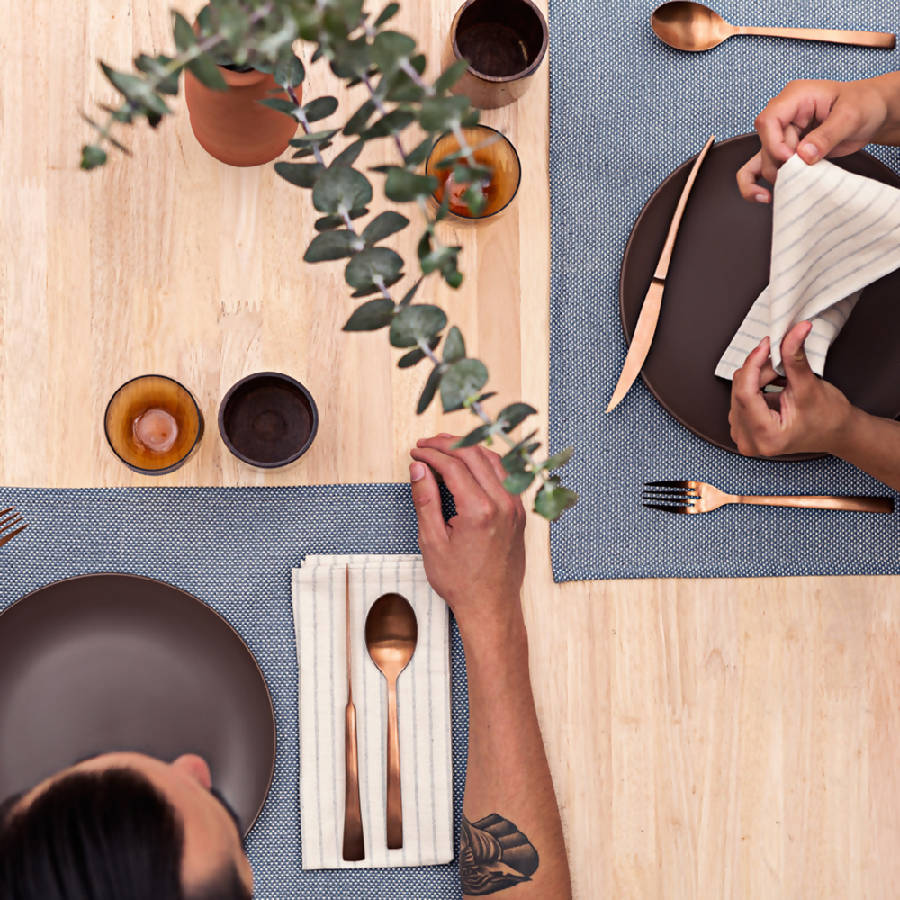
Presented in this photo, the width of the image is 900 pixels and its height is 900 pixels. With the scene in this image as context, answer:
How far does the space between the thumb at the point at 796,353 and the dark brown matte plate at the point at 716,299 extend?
0.25ft

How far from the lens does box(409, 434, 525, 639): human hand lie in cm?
80

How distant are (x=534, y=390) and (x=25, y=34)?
61 cm

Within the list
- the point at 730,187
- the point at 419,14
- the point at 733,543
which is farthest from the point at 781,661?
the point at 419,14

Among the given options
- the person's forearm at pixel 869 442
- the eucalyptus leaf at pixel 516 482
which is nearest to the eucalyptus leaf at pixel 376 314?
the eucalyptus leaf at pixel 516 482

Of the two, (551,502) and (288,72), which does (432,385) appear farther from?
(288,72)

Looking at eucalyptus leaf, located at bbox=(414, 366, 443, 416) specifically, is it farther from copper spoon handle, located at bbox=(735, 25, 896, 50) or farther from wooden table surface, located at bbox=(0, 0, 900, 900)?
copper spoon handle, located at bbox=(735, 25, 896, 50)

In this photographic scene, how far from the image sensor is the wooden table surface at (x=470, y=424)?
0.81 meters

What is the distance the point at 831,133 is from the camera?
0.73 m

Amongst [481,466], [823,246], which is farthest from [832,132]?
[481,466]

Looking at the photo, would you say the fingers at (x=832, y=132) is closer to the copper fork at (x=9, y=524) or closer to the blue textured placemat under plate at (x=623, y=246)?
the blue textured placemat under plate at (x=623, y=246)

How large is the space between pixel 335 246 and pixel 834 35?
0.68m

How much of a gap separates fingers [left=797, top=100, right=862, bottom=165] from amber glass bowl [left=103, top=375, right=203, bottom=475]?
0.60 meters

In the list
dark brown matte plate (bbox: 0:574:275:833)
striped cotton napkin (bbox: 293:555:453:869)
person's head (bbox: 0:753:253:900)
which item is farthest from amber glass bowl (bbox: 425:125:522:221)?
person's head (bbox: 0:753:253:900)

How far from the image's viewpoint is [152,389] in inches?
31.2
